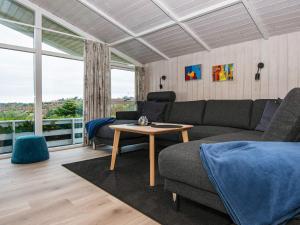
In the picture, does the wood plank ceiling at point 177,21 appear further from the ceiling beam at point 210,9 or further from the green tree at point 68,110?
the green tree at point 68,110

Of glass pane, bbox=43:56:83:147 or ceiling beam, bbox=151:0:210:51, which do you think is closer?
ceiling beam, bbox=151:0:210:51

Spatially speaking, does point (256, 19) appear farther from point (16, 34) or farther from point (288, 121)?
point (16, 34)

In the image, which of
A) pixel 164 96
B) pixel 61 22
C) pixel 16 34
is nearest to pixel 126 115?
pixel 164 96

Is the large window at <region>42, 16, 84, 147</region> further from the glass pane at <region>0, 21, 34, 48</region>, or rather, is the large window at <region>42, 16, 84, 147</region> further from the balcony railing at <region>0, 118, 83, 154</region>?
the glass pane at <region>0, 21, 34, 48</region>

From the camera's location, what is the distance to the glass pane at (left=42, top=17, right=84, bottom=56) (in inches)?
140

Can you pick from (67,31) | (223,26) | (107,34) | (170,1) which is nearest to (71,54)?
(67,31)

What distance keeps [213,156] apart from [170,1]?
2345 mm

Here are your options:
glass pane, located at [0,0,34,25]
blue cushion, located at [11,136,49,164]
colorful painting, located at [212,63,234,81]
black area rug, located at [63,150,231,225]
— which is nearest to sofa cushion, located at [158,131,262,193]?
black area rug, located at [63,150,231,225]

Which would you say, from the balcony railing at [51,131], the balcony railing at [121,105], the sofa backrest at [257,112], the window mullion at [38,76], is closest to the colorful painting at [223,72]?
the sofa backrest at [257,112]

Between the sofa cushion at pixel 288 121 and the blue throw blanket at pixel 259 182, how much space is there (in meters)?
0.22

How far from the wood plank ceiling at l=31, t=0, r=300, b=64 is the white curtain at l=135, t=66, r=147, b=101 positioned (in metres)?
0.71

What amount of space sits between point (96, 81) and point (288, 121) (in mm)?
3407

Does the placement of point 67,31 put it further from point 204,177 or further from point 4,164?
point 204,177

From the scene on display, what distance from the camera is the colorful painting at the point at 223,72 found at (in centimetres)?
353
